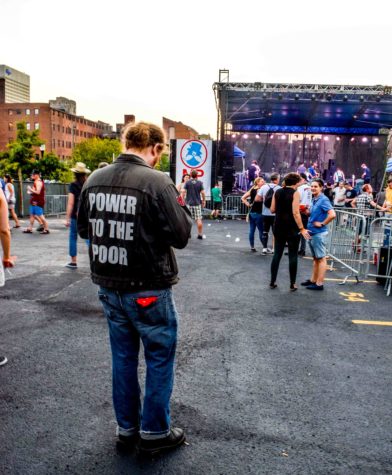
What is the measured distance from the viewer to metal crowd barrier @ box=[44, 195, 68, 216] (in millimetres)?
20438

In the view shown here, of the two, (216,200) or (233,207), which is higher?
(216,200)

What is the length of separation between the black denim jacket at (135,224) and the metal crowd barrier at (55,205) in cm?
→ 1898

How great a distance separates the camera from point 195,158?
22109 mm

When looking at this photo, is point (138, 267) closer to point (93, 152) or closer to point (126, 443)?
point (126, 443)

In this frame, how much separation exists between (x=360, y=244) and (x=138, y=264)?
729cm

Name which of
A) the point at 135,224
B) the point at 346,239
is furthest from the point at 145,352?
the point at 346,239

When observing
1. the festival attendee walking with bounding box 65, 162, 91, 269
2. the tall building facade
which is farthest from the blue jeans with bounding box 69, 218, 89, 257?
the tall building facade

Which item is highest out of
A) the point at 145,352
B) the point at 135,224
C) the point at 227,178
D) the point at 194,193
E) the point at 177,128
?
the point at 177,128

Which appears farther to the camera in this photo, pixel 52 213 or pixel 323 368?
pixel 52 213

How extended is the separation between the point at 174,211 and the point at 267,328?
10.1ft

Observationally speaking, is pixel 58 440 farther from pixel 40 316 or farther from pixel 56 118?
pixel 56 118

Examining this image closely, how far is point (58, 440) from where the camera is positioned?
2760 mm

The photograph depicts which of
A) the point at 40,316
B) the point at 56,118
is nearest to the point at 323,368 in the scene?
the point at 40,316

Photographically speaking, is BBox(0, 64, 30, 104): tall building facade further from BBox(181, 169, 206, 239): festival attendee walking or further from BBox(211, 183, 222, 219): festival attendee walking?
BBox(181, 169, 206, 239): festival attendee walking
